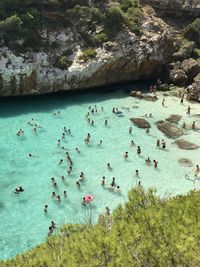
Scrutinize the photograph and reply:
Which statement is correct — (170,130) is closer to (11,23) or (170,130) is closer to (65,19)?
(65,19)

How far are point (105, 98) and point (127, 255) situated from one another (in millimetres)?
39630

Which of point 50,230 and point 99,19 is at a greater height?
point 99,19

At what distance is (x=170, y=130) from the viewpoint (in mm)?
47375

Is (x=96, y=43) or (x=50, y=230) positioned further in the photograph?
(x=96, y=43)

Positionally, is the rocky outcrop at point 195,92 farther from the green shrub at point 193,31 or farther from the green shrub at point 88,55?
the green shrub at point 88,55

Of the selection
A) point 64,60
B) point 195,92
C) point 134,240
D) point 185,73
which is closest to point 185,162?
point 195,92

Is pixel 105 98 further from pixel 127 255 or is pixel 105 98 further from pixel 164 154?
pixel 127 255

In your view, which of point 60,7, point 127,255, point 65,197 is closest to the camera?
point 127,255

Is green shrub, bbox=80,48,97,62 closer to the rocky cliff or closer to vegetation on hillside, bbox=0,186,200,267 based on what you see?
the rocky cliff

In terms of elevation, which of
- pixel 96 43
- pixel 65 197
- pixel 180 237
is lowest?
pixel 65 197

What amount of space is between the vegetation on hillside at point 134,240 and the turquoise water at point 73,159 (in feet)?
42.9

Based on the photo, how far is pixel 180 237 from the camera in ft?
54.3

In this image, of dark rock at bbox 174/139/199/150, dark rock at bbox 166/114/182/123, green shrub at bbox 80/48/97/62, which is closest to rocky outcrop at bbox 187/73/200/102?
dark rock at bbox 166/114/182/123

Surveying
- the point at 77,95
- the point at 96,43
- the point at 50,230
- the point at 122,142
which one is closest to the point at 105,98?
the point at 77,95
